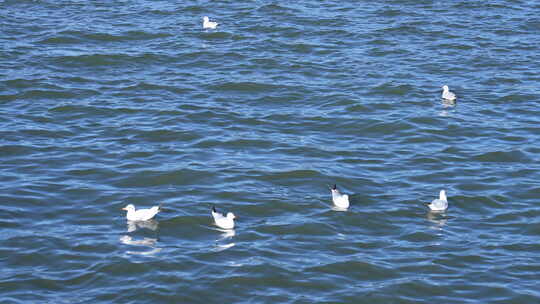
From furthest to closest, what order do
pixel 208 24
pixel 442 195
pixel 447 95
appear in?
pixel 208 24 < pixel 447 95 < pixel 442 195

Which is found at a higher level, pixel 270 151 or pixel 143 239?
pixel 270 151

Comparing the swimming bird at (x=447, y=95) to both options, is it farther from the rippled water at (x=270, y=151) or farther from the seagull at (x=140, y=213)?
the seagull at (x=140, y=213)

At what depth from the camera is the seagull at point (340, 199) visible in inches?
717

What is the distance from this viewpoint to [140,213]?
56.9 feet

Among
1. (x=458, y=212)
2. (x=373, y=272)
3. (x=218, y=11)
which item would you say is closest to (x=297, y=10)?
(x=218, y=11)

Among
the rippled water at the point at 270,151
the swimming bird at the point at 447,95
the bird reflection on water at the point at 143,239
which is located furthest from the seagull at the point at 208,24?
the bird reflection on water at the point at 143,239

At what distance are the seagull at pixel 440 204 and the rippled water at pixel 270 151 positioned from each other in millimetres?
210

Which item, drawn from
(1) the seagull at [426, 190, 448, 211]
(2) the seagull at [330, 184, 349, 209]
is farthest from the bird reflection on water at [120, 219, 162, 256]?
(1) the seagull at [426, 190, 448, 211]

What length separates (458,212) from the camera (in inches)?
733

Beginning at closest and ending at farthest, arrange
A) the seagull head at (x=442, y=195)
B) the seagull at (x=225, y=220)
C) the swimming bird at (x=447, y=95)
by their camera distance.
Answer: the seagull at (x=225, y=220) → the seagull head at (x=442, y=195) → the swimming bird at (x=447, y=95)

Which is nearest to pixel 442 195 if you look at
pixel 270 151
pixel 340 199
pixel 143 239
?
pixel 340 199

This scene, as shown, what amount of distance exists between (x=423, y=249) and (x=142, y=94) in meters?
11.4

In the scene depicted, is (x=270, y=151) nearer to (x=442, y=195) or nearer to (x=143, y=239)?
(x=442, y=195)

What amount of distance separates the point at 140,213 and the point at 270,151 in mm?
5318
